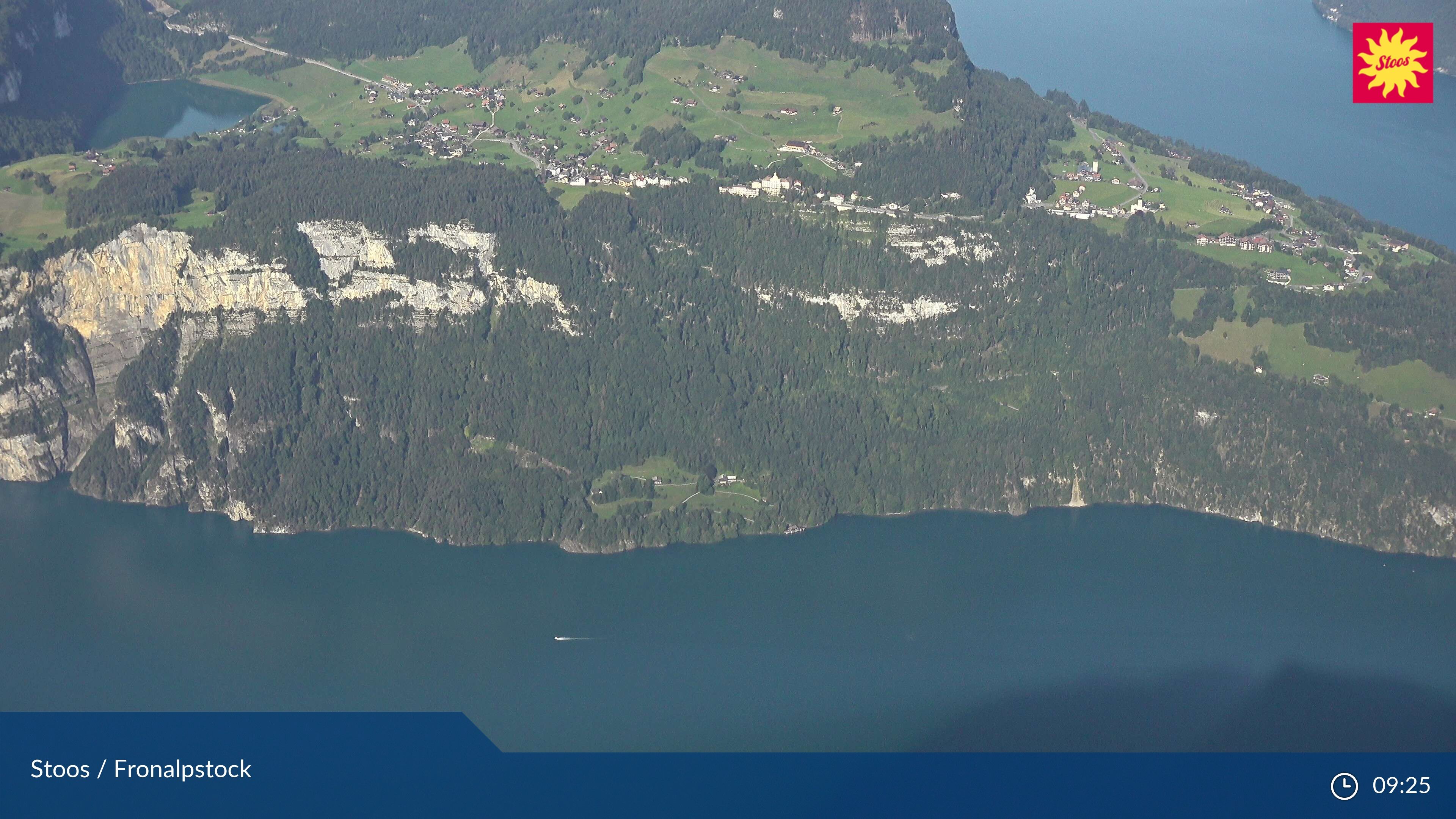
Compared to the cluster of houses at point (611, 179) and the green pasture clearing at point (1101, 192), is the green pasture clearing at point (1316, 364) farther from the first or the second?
the cluster of houses at point (611, 179)

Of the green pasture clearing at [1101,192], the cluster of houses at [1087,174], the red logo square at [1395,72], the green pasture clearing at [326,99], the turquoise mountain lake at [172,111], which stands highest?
the red logo square at [1395,72]

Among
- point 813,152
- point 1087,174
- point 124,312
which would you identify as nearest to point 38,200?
point 124,312

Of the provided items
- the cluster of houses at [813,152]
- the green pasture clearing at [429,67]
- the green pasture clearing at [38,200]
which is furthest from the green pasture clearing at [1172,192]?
the green pasture clearing at [38,200]

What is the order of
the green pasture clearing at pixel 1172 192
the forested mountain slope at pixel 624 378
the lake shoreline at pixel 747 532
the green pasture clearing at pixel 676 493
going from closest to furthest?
the lake shoreline at pixel 747 532, the green pasture clearing at pixel 676 493, the forested mountain slope at pixel 624 378, the green pasture clearing at pixel 1172 192

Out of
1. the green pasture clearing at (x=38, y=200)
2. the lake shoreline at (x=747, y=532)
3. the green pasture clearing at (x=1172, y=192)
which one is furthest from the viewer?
the green pasture clearing at (x=1172, y=192)

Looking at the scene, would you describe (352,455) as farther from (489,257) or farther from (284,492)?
(489,257)

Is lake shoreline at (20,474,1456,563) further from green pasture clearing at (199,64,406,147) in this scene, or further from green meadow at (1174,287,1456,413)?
green pasture clearing at (199,64,406,147)
